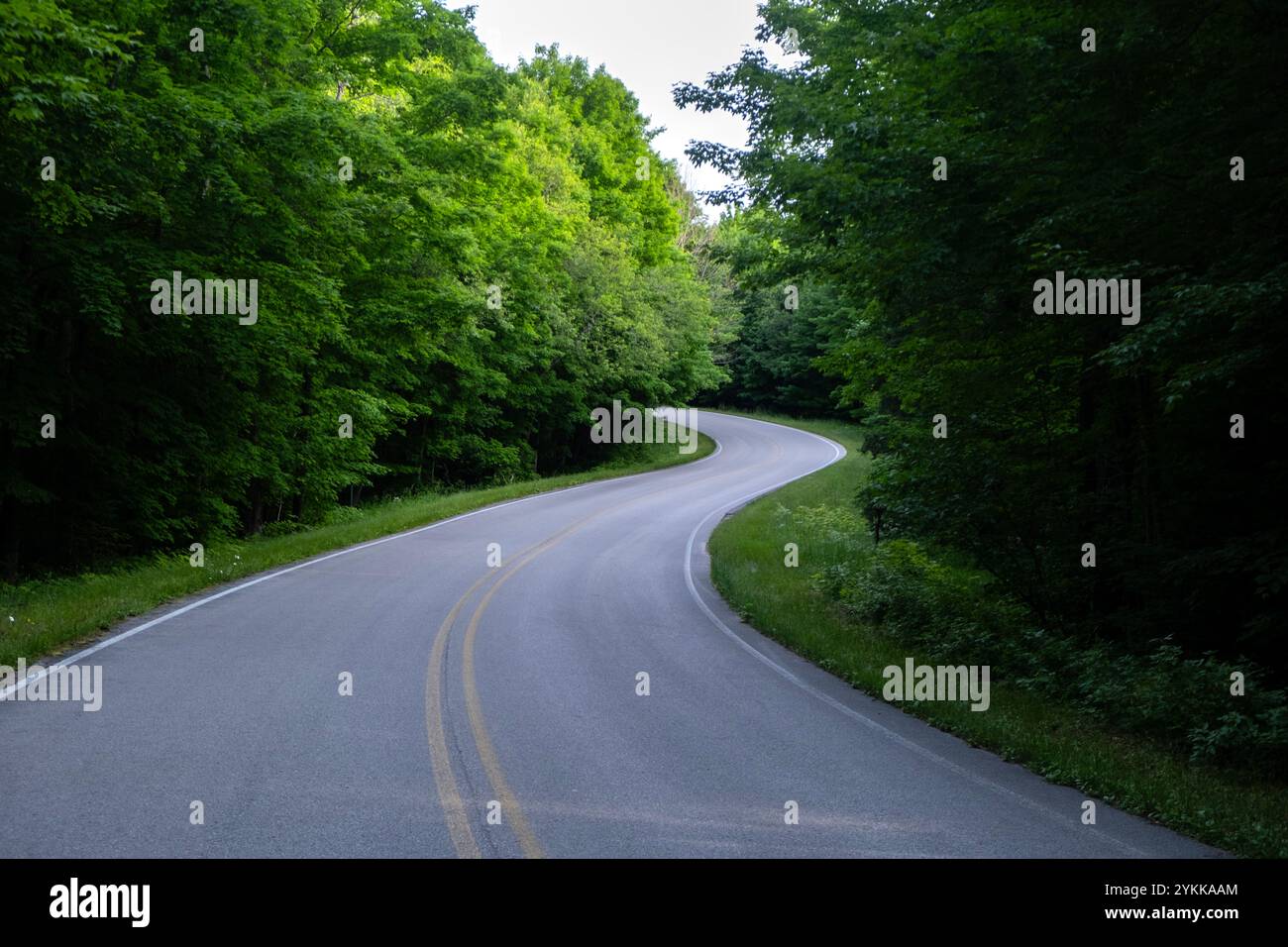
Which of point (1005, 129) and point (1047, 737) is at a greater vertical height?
point (1005, 129)

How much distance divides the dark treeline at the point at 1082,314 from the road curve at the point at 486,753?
2833 mm

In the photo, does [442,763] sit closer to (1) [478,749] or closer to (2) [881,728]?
(1) [478,749]

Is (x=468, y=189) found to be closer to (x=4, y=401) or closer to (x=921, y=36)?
(x=4, y=401)

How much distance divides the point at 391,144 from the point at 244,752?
1661 cm

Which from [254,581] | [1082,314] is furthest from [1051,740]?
[254,581]

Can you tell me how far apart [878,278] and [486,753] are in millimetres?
7847

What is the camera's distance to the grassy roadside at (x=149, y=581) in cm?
1059

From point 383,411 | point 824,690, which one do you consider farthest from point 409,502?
point 824,690

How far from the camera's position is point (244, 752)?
6828 millimetres

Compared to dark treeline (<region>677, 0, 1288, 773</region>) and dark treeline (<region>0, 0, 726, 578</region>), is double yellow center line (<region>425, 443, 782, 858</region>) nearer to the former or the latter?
dark treeline (<region>677, 0, 1288, 773</region>)

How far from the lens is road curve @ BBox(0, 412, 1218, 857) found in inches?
215

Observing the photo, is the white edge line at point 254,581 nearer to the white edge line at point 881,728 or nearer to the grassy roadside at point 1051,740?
the white edge line at point 881,728

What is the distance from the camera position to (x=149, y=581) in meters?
14.2

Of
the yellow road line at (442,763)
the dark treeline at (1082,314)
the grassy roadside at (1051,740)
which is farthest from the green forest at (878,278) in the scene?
the yellow road line at (442,763)
